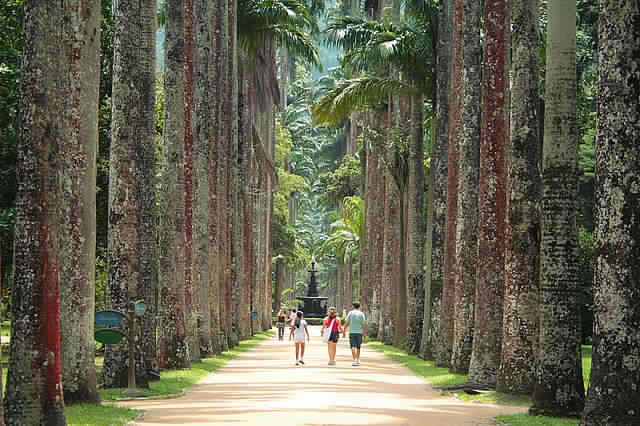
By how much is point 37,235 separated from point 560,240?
7.52 metres

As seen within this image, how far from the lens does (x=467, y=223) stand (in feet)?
77.0

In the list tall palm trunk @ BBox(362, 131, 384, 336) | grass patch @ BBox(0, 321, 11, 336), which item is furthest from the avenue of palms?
grass patch @ BBox(0, 321, 11, 336)

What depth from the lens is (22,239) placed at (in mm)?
11734

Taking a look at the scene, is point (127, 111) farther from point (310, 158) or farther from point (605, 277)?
point (310, 158)

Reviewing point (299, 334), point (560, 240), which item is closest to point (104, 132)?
point (299, 334)

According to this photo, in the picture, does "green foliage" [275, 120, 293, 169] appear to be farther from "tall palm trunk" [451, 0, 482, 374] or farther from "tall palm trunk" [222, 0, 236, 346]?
"tall palm trunk" [451, 0, 482, 374]

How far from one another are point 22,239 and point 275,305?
72.5 metres

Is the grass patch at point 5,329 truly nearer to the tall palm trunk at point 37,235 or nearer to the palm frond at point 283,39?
the palm frond at point 283,39

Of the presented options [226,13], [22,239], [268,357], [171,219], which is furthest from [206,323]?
[22,239]

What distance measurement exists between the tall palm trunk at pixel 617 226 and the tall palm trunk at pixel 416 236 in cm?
2219

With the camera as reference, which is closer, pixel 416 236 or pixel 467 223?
pixel 467 223

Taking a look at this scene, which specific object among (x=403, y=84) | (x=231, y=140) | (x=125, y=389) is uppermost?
(x=403, y=84)

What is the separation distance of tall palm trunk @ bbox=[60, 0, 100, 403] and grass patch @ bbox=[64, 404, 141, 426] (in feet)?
1.17

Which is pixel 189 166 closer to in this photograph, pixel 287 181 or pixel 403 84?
pixel 403 84
